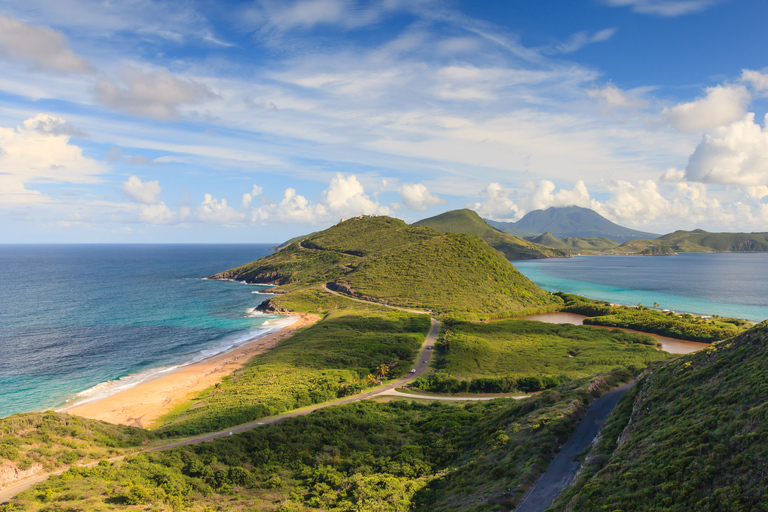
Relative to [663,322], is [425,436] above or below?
below

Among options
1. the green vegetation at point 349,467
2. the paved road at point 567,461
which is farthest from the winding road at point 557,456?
the green vegetation at point 349,467

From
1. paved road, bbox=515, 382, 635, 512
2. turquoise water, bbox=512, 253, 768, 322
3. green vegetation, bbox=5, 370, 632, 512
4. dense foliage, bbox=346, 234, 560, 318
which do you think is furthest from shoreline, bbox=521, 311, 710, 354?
green vegetation, bbox=5, 370, 632, 512

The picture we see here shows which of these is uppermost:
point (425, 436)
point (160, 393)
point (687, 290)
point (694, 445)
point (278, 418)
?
point (694, 445)

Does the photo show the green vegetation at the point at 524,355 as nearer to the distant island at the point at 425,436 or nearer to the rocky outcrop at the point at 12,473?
the distant island at the point at 425,436

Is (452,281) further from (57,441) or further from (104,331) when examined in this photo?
(57,441)

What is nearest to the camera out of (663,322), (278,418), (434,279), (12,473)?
(12,473)

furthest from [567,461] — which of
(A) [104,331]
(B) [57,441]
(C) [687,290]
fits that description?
(C) [687,290]

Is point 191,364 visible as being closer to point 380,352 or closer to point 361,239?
point 380,352

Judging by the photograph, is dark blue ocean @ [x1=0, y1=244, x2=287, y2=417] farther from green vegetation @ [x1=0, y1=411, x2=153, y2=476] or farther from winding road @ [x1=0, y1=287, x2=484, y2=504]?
winding road @ [x1=0, y1=287, x2=484, y2=504]
